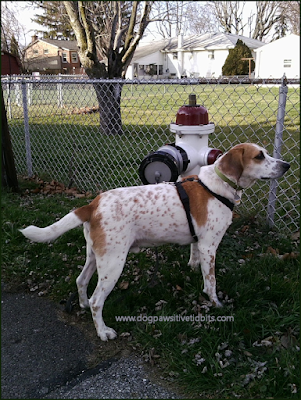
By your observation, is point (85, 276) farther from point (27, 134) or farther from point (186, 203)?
point (27, 134)

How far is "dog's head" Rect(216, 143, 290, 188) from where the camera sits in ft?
8.96

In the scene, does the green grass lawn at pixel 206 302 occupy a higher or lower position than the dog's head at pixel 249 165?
lower

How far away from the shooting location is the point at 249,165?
9.00ft

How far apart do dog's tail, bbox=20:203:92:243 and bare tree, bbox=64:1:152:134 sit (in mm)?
5309

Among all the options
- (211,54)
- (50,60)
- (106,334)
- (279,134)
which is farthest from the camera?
(211,54)

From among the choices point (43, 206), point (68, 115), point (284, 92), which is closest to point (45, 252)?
point (43, 206)

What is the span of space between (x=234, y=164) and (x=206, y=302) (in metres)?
1.06

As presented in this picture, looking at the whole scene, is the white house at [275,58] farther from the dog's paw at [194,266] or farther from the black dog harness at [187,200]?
the black dog harness at [187,200]

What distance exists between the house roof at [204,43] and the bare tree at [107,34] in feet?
83.6

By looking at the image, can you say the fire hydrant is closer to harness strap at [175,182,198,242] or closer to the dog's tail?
harness strap at [175,182,198,242]

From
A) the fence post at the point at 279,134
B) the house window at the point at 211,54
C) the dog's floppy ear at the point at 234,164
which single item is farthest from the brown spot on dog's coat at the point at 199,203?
the house window at the point at 211,54

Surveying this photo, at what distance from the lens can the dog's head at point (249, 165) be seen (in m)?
2.73

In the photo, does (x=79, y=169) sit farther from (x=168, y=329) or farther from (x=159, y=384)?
(x=159, y=384)

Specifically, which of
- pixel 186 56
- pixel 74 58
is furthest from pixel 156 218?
pixel 186 56
